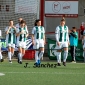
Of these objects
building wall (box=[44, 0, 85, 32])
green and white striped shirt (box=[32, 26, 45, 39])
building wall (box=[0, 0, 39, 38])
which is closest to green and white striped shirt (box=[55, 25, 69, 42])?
green and white striped shirt (box=[32, 26, 45, 39])

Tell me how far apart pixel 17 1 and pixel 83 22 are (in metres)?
3.84

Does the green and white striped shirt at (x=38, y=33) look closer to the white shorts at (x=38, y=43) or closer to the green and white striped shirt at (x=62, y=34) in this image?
the white shorts at (x=38, y=43)

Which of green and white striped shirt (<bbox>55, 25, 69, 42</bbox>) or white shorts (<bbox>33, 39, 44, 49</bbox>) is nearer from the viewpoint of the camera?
white shorts (<bbox>33, 39, 44, 49</bbox>)

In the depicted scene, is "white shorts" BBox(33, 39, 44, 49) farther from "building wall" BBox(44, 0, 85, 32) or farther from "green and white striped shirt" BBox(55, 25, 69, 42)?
"building wall" BBox(44, 0, 85, 32)

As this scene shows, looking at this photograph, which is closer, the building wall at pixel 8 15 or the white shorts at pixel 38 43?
the white shorts at pixel 38 43

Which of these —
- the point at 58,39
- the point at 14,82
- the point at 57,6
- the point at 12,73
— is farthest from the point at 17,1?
the point at 14,82

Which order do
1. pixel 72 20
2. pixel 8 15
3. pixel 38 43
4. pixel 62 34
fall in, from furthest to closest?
pixel 72 20
pixel 8 15
pixel 62 34
pixel 38 43

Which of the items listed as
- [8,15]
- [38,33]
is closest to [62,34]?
[38,33]

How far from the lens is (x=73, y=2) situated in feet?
82.4

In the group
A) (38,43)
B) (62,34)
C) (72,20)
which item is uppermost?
(72,20)

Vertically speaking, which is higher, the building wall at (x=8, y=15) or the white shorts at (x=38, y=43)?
the building wall at (x=8, y=15)

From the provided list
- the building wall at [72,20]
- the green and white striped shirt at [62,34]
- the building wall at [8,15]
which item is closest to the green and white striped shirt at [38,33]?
the green and white striped shirt at [62,34]

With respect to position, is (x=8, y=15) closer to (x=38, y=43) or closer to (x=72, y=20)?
(x=72, y=20)

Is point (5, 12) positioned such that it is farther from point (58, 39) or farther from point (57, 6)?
point (58, 39)
